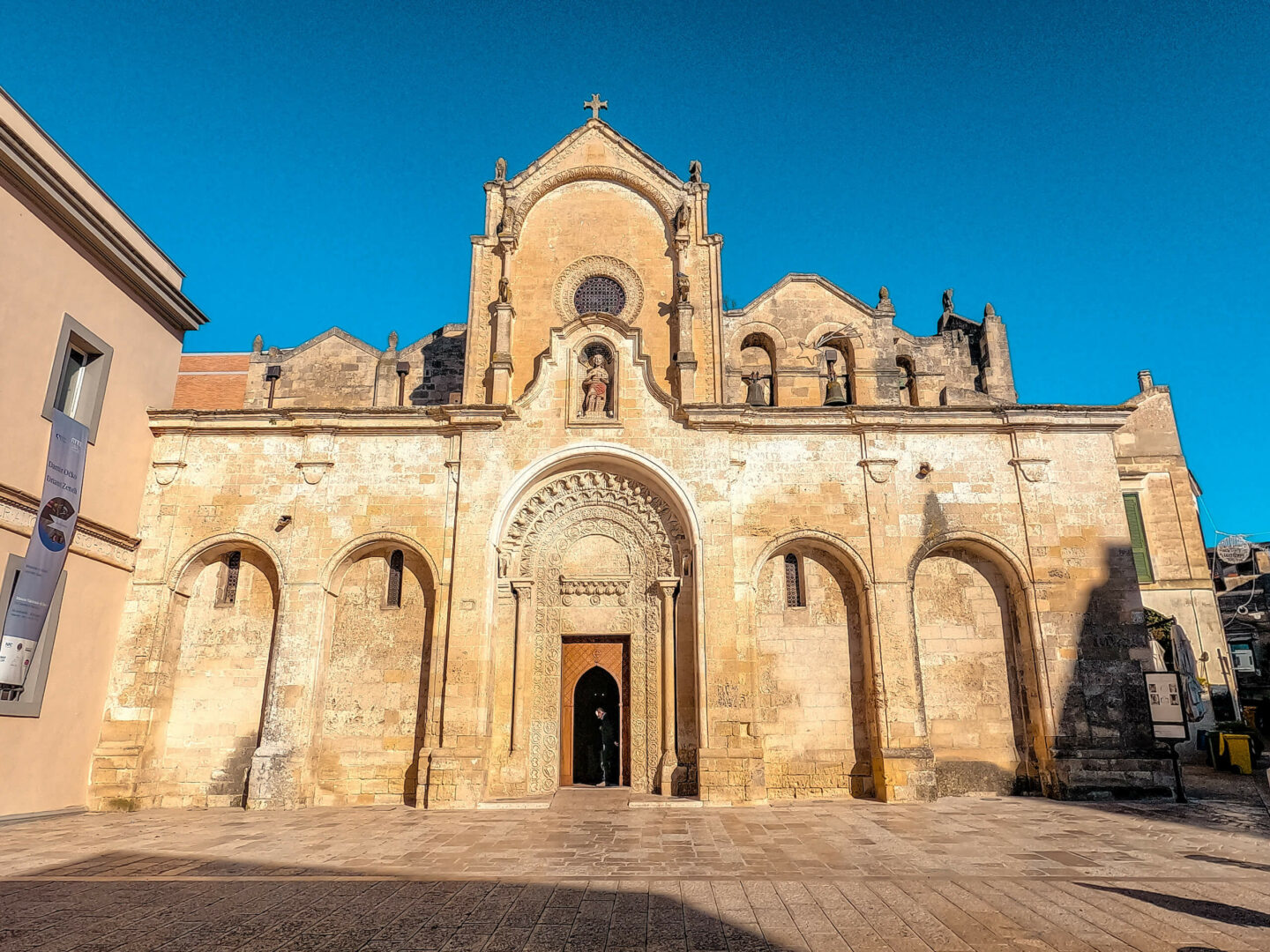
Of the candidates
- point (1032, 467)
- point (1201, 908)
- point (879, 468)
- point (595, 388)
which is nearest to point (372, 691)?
point (595, 388)

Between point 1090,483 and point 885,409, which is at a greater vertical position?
point 885,409

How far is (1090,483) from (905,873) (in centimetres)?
1065

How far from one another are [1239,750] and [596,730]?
52.7 ft

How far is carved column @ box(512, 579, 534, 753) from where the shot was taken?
47.8 ft

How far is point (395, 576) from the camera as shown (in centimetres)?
1562

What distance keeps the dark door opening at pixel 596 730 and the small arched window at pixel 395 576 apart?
4116 mm

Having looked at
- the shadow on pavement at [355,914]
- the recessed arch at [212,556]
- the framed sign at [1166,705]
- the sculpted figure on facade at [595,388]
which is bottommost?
the shadow on pavement at [355,914]

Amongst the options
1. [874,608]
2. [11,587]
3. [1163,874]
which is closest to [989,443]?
[874,608]

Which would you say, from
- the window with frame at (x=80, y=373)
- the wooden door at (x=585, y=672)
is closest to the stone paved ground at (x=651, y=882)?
the wooden door at (x=585, y=672)

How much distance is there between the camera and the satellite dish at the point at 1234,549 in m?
28.2

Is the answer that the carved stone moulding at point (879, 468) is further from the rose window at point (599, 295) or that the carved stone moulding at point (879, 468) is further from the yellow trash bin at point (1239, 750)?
the yellow trash bin at point (1239, 750)

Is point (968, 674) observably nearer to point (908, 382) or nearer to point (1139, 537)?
point (908, 382)

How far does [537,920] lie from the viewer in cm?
643

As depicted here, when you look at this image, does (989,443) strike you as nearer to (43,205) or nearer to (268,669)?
(268,669)
